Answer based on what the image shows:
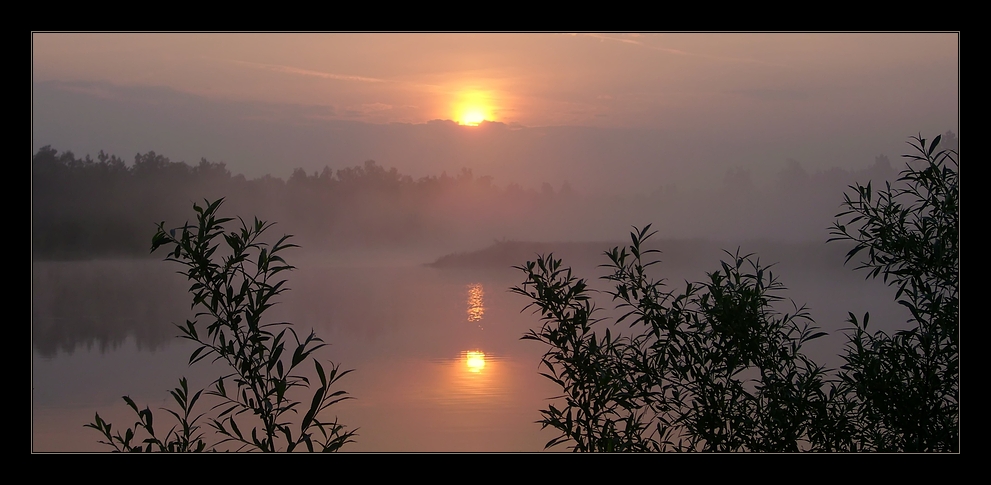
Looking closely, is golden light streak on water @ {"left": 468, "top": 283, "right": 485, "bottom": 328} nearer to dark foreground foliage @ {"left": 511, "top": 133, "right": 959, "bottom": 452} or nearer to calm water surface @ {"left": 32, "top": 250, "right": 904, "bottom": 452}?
calm water surface @ {"left": 32, "top": 250, "right": 904, "bottom": 452}

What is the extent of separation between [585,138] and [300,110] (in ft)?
6.53

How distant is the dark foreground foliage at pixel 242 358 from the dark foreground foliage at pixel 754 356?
89 centimetres

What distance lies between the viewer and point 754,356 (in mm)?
2738

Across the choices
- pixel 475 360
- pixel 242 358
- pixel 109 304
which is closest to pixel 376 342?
pixel 475 360

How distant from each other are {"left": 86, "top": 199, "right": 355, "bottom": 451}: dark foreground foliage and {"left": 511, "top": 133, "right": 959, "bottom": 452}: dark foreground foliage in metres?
0.89

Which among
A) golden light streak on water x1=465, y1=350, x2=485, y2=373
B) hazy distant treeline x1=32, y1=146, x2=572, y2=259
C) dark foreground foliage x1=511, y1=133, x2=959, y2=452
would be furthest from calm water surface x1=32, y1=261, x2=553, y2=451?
dark foreground foliage x1=511, y1=133, x2=959, y2=452

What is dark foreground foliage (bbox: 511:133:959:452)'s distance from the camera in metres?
2.68

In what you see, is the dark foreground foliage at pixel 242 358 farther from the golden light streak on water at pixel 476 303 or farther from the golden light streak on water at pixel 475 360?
the golden light streak on water at pixel 476 303

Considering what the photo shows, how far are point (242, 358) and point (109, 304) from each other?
289cm

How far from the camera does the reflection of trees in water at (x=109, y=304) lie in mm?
4281

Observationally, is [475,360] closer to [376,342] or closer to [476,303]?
[476,303]

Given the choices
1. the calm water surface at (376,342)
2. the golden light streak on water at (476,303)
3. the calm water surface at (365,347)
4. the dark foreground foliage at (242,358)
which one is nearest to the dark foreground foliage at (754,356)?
the calm water surface at (376,342)

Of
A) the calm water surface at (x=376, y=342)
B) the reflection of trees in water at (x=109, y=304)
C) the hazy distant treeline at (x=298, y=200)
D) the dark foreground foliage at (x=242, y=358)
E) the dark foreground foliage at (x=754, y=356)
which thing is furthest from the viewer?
the hazy distant treeline at (x=298, y=200)
